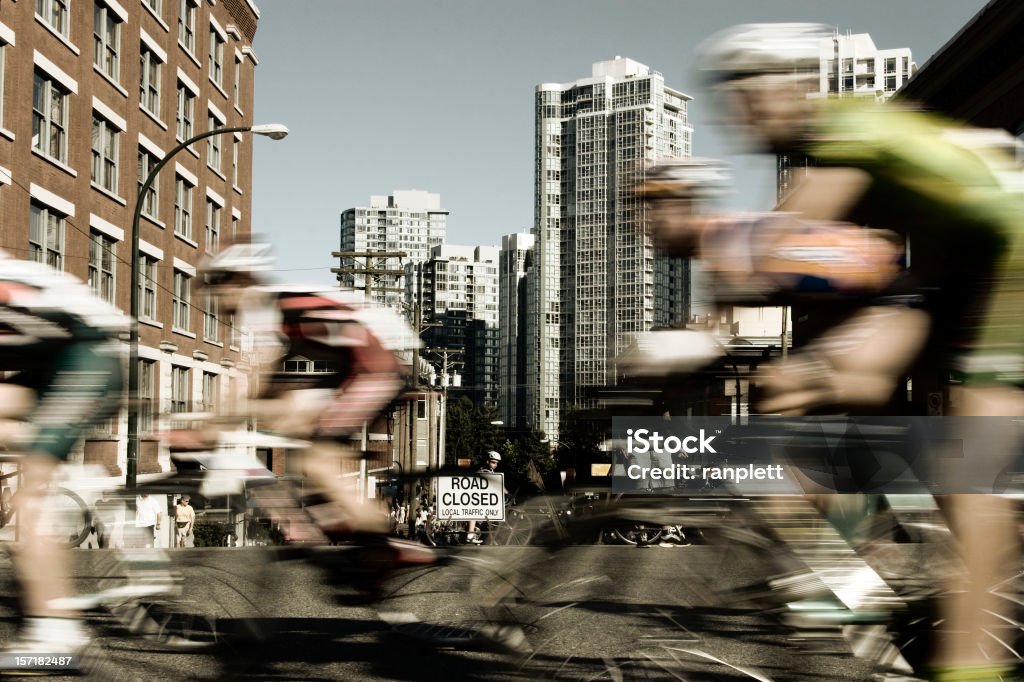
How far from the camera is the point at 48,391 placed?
12.3 ft

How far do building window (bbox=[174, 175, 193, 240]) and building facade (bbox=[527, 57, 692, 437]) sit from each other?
42.9ft

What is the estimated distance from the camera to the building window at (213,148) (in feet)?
119

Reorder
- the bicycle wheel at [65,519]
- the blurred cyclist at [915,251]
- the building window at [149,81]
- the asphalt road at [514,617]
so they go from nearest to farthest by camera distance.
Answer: the blurred cyclist at [915,251] < the asphalt road at [514,617] < the bicycle wheel at [65,519] < the building window at [149,81]

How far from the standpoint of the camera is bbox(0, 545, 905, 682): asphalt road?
3162 mm

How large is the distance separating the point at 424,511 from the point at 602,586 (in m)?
1.30

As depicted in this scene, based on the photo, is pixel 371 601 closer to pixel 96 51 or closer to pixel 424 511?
pixel 424 511

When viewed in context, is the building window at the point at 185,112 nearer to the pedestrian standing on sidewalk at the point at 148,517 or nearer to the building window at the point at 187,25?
the building window at the point at 187,25

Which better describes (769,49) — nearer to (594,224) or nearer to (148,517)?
(148,517)

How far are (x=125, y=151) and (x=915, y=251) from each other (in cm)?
2890

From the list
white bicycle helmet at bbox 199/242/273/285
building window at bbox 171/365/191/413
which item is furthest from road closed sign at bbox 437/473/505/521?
building window at bbox 171/365/191/413

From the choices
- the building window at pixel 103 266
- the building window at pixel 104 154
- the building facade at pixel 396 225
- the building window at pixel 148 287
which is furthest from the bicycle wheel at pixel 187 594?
the building facade at pixel 396 225

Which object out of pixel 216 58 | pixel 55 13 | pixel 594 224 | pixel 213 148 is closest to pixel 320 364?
pixel 55 13

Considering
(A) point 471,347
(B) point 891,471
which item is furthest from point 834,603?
(A) point 471,347

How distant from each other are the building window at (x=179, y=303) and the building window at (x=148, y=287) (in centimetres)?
69
